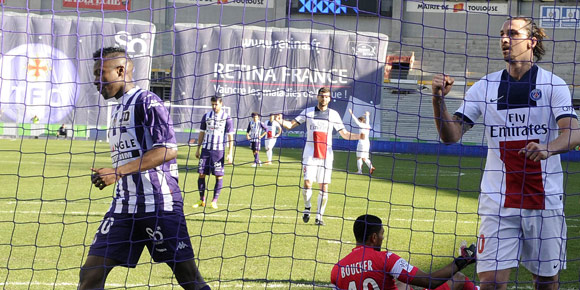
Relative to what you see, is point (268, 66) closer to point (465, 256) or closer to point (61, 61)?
point (61, 61)

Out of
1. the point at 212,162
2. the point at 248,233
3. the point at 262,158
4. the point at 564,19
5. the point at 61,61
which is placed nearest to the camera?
the point at 248,233

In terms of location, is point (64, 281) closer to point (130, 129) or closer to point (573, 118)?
point (130, 129)

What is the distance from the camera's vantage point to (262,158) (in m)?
26.5

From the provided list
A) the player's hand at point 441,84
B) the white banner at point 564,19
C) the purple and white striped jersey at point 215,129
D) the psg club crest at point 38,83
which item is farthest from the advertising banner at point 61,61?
the player's hand at point 441,84

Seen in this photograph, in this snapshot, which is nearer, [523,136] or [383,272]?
[523,136]

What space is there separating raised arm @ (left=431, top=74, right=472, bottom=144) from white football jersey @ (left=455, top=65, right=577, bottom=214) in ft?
0.69

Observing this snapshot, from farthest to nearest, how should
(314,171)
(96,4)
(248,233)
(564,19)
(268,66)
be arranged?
(96,4)
(268,66)
(314,171)
(564,19)
(248,233)

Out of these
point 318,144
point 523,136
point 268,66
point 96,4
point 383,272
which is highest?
point 96,4

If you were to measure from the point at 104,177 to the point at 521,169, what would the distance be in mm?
2626

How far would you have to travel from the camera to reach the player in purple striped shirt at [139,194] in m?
4.52

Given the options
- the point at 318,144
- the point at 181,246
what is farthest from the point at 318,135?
the point at 181,246

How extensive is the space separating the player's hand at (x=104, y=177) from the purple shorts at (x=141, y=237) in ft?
1.19

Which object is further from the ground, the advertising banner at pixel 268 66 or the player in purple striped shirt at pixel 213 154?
the advertising banner at pixel 268 66

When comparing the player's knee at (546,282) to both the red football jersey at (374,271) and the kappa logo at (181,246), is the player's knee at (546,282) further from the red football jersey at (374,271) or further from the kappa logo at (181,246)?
the kappa logo at (181,246)
